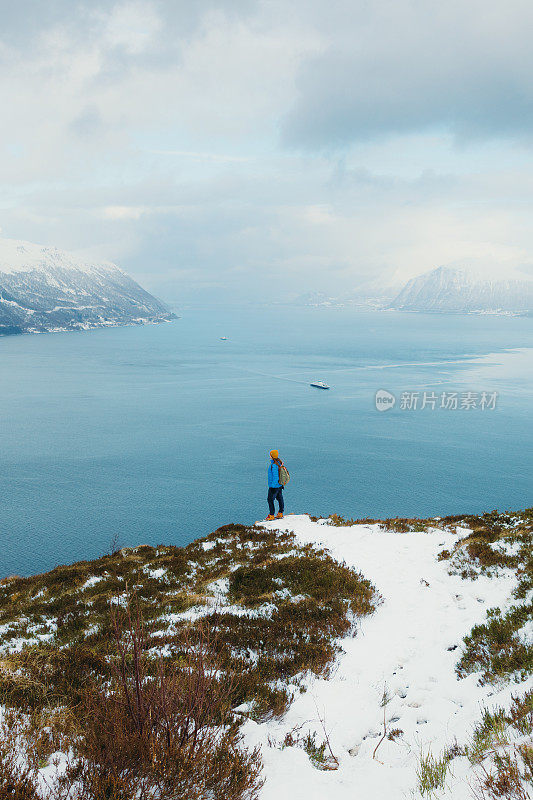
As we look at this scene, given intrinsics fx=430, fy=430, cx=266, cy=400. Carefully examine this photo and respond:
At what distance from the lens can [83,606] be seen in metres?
10.4

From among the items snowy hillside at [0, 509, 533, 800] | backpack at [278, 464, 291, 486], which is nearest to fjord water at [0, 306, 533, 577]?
backpack at [278, 464, 291, 486]

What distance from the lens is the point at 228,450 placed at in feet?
217

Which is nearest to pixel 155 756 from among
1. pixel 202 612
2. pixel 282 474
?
pixel 202 612

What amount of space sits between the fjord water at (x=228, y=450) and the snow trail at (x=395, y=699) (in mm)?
36731

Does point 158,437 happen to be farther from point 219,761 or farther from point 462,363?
point 462,363

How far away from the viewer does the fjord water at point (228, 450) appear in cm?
4731

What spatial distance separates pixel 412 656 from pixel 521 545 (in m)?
5.15

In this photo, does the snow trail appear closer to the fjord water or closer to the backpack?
the backpack

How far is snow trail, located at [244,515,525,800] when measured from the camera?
4246mm

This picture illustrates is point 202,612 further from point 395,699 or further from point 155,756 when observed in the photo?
point 155,756

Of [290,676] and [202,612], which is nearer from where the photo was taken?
[290,676]

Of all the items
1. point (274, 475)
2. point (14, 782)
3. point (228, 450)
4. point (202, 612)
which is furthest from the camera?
point (228, 450)

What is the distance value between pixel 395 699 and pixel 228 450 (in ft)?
200

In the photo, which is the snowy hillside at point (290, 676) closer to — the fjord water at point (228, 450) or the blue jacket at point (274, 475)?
the blue jacket at point (274, 475)
